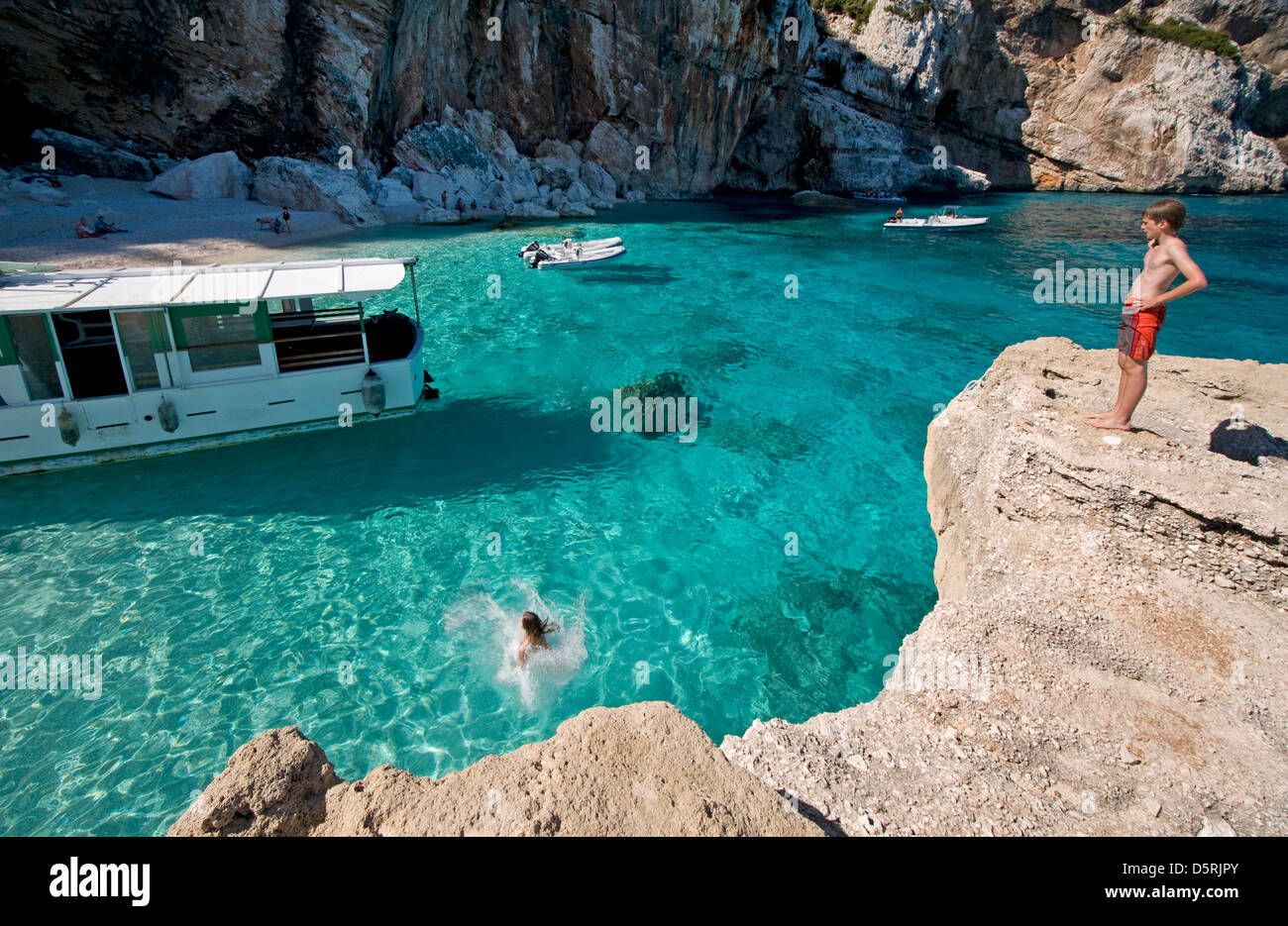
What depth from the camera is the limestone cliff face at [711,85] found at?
31.4m

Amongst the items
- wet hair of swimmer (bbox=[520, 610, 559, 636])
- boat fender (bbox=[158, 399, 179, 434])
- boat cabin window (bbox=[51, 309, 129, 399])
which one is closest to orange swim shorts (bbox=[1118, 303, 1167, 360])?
wet hair of swimmer (bbox=[520, 610, 559, 636])

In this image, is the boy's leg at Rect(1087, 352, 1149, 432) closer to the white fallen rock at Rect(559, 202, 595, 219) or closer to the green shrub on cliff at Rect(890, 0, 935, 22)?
the white fallen rock at Rect(559, 202, 595, 219)

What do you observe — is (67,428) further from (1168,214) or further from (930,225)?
(930,225)

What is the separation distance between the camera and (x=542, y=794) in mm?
3475

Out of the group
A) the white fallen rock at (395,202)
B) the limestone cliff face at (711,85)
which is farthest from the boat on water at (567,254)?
the limestone cliff face at (711,85)

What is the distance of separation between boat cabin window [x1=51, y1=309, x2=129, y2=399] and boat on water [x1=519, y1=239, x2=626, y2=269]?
56.4 ft

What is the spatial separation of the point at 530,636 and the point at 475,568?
81.7 inches

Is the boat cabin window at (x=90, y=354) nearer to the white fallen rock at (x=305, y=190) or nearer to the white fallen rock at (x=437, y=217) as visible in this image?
the white fallen rock at (x=305, y=190)

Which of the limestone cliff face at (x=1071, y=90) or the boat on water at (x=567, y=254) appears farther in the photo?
the limestone cliff face at (x=1071, y=90)

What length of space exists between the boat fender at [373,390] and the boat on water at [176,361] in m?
0.02

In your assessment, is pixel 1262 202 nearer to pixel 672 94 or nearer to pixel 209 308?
pixel 672 94

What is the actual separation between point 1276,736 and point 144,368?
15284 mm

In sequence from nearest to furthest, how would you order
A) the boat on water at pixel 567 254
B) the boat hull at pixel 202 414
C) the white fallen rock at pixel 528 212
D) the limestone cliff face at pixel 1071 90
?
the boat hull at pixel 202 414 < the boat on water at pixel 567 254 < the white fallen rock at pixel 528 212 < the limestone cliff face at pixel 1071 90

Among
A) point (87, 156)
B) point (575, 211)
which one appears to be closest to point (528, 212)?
point (575, 211)
